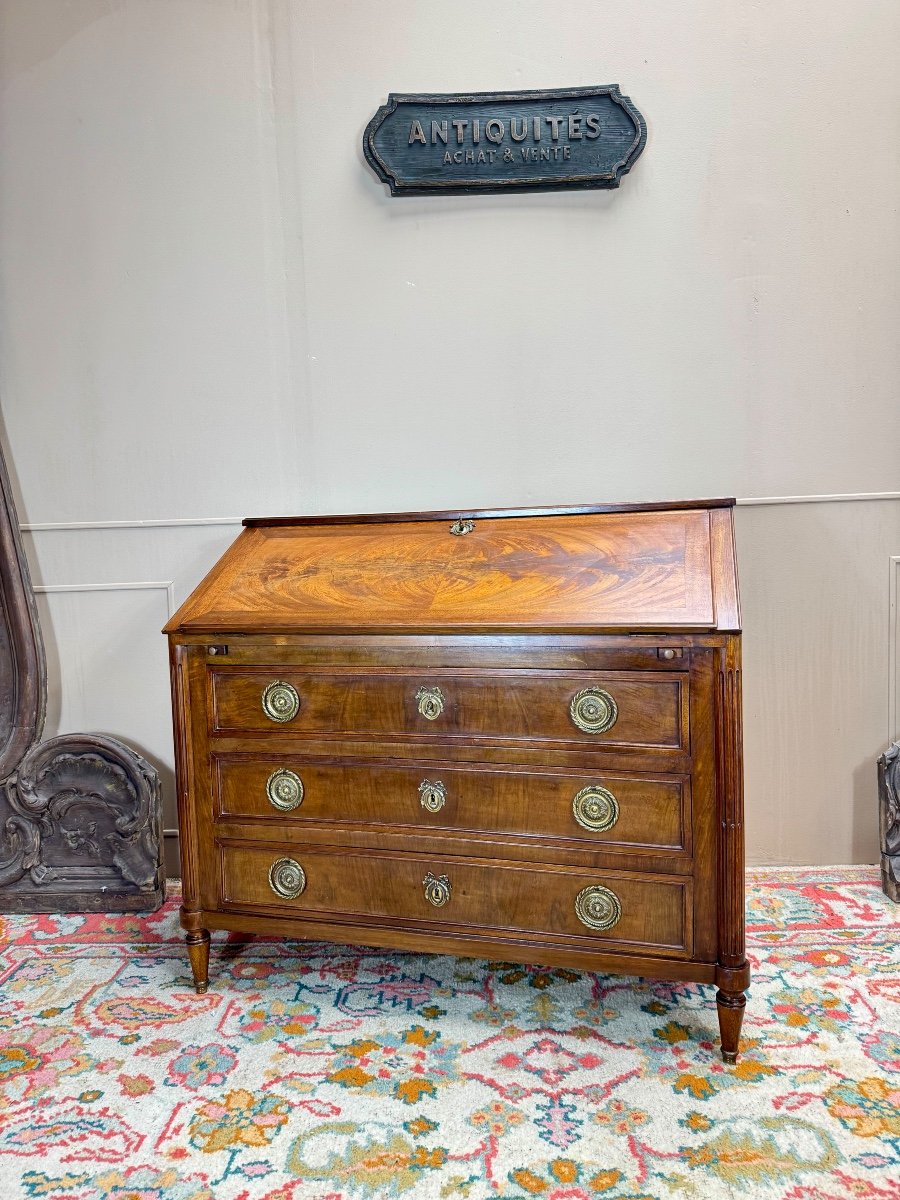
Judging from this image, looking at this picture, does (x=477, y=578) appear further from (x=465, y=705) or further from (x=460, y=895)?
(x=460, y=895)

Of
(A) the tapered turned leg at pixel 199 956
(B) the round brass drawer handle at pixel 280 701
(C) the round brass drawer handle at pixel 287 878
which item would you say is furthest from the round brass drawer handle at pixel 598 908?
(A) the tapered turned leg at pixel 199 956

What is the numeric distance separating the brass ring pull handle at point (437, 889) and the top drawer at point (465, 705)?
14.2 inches

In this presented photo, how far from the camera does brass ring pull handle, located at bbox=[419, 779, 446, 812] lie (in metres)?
2.06

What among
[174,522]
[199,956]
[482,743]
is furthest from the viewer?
[174,522]

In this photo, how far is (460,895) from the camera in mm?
2070

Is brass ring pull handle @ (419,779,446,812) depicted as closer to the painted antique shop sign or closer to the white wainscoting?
the white wainscoting

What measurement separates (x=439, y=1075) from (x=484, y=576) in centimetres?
116

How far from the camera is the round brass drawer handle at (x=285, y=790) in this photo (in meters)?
2.18

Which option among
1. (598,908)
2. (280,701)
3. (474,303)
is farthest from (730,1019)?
(474,303)

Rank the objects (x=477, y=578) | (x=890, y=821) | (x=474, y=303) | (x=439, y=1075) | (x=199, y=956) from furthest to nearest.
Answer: (x=474, y=303) < (x=890, y=821) < (x=199, y=956) < (x=477, y=578) < (x=439, y=1075)

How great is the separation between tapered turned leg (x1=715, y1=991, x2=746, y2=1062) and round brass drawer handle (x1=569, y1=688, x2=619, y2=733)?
2.15ft

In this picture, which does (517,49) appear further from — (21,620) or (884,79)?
(21,620)

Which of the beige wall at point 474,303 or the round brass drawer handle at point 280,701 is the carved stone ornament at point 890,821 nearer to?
the beige wall at point 474,303

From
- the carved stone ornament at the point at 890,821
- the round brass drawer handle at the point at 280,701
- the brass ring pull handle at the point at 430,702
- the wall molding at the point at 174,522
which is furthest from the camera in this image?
the wall molding at the point at 174,522
